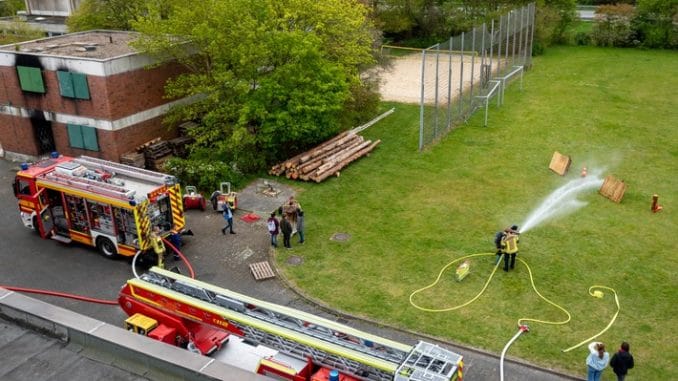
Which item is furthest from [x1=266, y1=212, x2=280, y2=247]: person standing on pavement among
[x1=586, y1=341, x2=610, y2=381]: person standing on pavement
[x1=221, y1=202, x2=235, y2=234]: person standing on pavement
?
[x1=586, y1=341, x2=610, y2=381]: person standing on pavement

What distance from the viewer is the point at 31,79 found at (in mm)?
27281

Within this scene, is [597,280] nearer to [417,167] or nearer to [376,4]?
[417,167]

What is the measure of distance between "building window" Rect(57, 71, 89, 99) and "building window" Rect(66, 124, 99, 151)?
1386 millimetres

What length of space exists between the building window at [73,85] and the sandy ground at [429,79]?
15.7 metres

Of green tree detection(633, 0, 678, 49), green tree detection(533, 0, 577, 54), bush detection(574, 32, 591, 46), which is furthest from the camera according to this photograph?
bush detection(574, 32, 591, 46)

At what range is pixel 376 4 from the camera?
180 feet

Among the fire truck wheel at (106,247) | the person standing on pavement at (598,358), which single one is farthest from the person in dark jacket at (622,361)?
the fire truck wheel at (106,247)

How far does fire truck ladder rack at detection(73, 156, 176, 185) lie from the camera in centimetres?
2047

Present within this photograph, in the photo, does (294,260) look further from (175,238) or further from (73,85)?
(73,85)

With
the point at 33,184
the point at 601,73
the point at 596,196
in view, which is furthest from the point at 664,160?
the point at 33,184

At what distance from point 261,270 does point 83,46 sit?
16.6 metres

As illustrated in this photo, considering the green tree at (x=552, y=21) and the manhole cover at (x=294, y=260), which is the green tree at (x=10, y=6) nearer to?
the green tree at (x=552, y=21)

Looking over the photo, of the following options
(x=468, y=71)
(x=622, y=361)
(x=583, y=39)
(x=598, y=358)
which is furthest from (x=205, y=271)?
(x=583, y=39)

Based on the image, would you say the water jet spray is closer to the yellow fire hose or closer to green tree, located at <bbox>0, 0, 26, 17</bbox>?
the yellow fire hose
